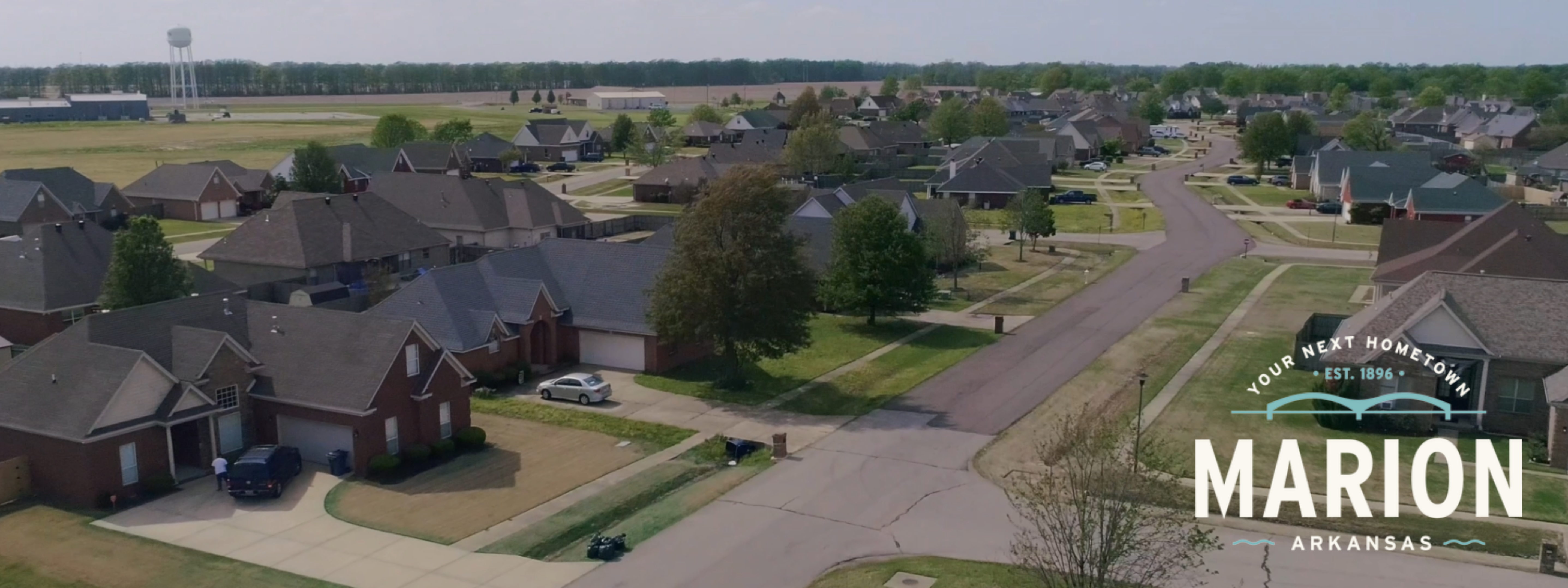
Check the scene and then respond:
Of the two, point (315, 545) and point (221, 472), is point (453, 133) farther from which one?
point (315, 545)

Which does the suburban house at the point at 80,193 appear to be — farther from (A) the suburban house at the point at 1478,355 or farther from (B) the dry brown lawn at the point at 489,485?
(A) the suburban house at the point at 1478,355

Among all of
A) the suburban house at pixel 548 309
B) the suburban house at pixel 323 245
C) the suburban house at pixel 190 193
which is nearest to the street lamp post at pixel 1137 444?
the suburban house at pixel 548 309

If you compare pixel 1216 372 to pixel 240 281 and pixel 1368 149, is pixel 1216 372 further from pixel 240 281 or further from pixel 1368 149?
pixel 1368 149

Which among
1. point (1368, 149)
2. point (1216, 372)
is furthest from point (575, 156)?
point (1216, 372)

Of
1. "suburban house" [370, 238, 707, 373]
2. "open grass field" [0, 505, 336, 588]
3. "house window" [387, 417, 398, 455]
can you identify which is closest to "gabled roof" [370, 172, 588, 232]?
"suburban house" [370, 238, 707, 373]

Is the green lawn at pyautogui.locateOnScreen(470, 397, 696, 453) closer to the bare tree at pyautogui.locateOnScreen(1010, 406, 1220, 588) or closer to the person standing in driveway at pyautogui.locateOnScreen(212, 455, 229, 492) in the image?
the person standing in driveway at pyautogui.locateOnScreen(212, 455, 229, 492)

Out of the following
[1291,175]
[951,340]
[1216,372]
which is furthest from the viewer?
[1291,175]

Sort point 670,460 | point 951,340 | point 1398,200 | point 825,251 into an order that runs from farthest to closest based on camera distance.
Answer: point 1398,200, point 825,251, point 951,340, point 670,460
